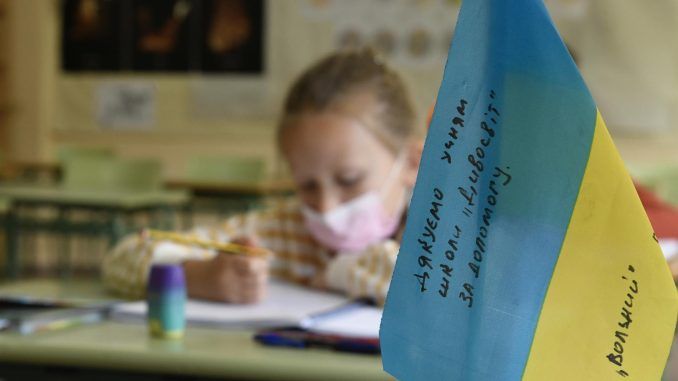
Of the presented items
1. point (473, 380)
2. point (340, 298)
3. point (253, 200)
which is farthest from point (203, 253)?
point (253, 200)

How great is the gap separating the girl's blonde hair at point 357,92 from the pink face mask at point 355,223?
8cm

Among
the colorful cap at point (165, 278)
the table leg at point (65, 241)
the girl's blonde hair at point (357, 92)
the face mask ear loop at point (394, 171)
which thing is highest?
the girl's blonde hair at point (357, 92)

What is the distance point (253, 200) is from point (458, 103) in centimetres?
490

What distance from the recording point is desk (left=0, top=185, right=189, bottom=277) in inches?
170

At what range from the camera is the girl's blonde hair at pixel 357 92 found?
1574 millimetres

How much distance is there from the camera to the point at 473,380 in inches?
16.1

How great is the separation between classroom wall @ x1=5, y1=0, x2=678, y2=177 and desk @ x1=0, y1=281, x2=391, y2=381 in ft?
14.8

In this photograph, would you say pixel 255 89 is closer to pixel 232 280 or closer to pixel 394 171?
pixel 394 171

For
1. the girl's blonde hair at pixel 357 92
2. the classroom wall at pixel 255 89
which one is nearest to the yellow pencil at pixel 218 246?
the girl's blonde hair at pixel 357 92

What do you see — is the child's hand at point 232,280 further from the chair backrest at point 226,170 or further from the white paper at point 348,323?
the chair backrest at point 226,170

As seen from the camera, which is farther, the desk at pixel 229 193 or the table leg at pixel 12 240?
the desk at pixel 229 193

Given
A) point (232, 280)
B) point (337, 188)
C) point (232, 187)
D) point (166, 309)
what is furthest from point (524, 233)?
point (232, 187)

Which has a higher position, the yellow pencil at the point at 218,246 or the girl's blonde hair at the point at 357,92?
the girl's blonde hair at the point at 357,92

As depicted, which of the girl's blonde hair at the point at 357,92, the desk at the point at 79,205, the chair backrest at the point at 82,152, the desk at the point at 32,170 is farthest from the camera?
the chair backrest at the point at 82,152
